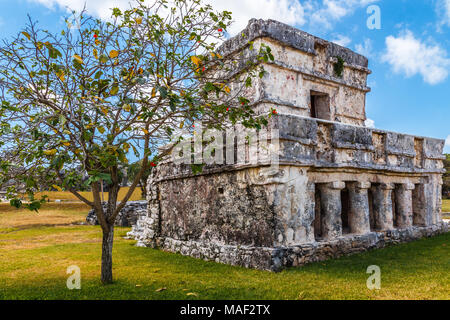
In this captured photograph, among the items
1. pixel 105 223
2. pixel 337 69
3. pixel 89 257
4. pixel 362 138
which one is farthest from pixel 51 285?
pixel 337 69

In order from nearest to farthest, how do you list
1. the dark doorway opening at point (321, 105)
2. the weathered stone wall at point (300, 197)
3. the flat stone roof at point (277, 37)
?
the weathered stone wall at point (300, 197) → the flat stone roof at point (277, 37) → the dark doorway opening at point (321, 105)

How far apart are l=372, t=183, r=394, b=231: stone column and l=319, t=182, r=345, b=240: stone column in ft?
6.24

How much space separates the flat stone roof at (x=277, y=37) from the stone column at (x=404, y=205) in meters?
4.58

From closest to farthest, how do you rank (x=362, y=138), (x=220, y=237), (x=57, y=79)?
(x=57, y=79)
(x=220, y=237)
(x=362, y=138)

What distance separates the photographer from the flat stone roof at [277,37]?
8914mm

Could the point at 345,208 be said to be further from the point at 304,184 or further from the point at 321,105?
the point at 304,184

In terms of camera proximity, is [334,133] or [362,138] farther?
[362,138]

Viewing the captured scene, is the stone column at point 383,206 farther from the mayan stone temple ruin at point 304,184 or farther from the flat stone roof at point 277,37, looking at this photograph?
the flat stone roof at point 277,37

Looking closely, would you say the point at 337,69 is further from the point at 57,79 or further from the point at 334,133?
the point at 57,79

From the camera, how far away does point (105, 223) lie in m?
5.42

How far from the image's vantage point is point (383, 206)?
845 centimetres

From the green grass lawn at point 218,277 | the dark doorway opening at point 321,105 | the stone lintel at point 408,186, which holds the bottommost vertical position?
the green grass lawn at point 218,277

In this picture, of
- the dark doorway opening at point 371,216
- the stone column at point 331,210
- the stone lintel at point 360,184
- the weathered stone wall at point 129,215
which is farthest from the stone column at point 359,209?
the weathered stone wall at point 129,215
